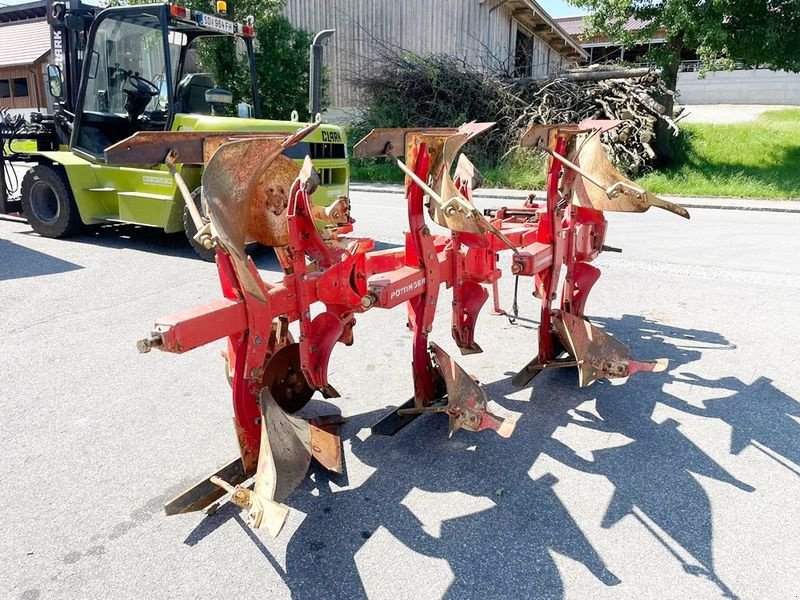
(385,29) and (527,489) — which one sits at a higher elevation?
(385,29)

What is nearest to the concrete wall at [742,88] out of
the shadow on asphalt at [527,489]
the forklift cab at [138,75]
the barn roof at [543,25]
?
the barn roof at [543,25]

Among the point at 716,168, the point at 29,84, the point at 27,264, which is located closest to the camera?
the point at 27,264

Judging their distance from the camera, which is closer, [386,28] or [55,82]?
[55,82]

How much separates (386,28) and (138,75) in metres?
12.8

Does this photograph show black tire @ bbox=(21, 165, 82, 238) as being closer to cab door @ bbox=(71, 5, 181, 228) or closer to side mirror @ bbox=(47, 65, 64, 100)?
cab door @ bbox=(71, 5, 181, 228)

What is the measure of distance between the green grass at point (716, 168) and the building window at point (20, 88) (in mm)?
19882

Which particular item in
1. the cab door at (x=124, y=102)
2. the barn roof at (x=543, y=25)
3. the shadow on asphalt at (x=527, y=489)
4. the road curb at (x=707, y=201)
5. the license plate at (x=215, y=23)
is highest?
the barn roof at (x=543, y=25)

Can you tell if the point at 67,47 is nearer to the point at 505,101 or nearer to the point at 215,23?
the point at 215,23

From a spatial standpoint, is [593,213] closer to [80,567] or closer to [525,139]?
[525,139]

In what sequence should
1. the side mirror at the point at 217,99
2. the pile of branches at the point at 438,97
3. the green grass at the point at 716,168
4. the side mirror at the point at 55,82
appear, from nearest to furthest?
1. the side mirror at the point at 217,99
2. the side mirror at the point at 55,82
3. the green grass at the point at 716,168
4. the pile of branches at the point at 438,97

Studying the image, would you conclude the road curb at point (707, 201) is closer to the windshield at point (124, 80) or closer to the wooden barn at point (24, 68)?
the windshield at point (124, 80)

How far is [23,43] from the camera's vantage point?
2830 cm

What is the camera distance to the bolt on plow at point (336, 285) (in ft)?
7.75

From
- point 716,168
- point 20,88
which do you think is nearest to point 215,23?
point 716,168
